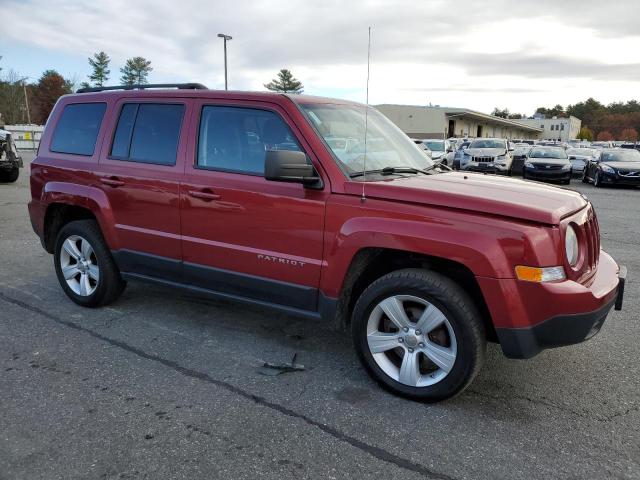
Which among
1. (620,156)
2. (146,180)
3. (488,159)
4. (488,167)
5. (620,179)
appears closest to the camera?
(146,180)

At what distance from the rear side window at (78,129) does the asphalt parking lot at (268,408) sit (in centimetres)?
150

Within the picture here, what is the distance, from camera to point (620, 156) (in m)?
19.2

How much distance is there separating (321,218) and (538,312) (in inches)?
54.8

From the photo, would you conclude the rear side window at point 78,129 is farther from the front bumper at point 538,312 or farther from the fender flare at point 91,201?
the front bumper at point 538,312

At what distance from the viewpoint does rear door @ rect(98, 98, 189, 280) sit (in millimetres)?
4117

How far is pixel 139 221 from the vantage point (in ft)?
14.2

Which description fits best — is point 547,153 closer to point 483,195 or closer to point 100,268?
point 483,195

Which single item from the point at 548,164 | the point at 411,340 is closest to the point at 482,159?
the point at 548,164

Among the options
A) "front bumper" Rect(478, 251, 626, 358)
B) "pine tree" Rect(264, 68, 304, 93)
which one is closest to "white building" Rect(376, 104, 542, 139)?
"pine tree" Rect(264, 68, 304, 93)

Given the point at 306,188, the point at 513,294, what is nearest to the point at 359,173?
the point at 306,188

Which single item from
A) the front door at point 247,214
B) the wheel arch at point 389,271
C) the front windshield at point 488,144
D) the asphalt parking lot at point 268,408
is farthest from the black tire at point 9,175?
the front windshield at point 488,144

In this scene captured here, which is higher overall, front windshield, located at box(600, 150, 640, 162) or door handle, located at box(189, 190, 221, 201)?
door handle, located at box(189, 190, 221, 201)

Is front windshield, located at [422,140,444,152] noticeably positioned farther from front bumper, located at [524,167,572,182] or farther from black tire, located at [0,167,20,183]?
black tire, located at [0,167,20,183]

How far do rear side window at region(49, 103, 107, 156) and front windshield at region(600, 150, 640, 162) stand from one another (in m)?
18.9
